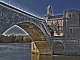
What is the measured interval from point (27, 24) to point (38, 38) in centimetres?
748

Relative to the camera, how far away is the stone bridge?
61.5 ft

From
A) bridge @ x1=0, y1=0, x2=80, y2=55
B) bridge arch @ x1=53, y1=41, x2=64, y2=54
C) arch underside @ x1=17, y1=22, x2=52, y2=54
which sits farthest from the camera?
bridge arch @ x1=53, y1=41, x2=64, y2=54

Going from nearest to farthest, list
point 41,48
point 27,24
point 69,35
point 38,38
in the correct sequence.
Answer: point 27,24
point 38,38
point 41,48
point 69,35

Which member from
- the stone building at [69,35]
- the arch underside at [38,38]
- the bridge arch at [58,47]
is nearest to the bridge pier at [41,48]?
the arch underside at [38,38]

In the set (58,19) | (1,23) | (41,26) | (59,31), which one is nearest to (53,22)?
(58,19)

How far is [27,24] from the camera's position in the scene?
27.9m

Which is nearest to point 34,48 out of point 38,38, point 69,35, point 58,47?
point 38,38

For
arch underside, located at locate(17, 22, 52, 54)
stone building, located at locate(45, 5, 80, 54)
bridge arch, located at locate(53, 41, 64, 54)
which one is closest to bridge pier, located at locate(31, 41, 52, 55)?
arch underside, located at locate(17, 22, 52, 54)

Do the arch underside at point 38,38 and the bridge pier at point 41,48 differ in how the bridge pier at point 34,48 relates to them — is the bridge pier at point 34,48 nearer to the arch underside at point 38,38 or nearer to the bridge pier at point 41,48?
the bridge pier at point 41,48

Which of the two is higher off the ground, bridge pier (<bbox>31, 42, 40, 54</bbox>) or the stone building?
the stone building

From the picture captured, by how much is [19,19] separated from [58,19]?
2549 cm

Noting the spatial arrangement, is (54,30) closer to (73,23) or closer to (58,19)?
(58,19)

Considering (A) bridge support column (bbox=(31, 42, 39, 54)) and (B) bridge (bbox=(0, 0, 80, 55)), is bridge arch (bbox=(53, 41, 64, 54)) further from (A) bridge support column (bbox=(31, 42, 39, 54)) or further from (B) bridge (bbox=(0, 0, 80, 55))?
(A) bridge support column (bbox=(31, 42, 39, 54))

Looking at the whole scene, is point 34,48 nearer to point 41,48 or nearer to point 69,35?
point 41,48
